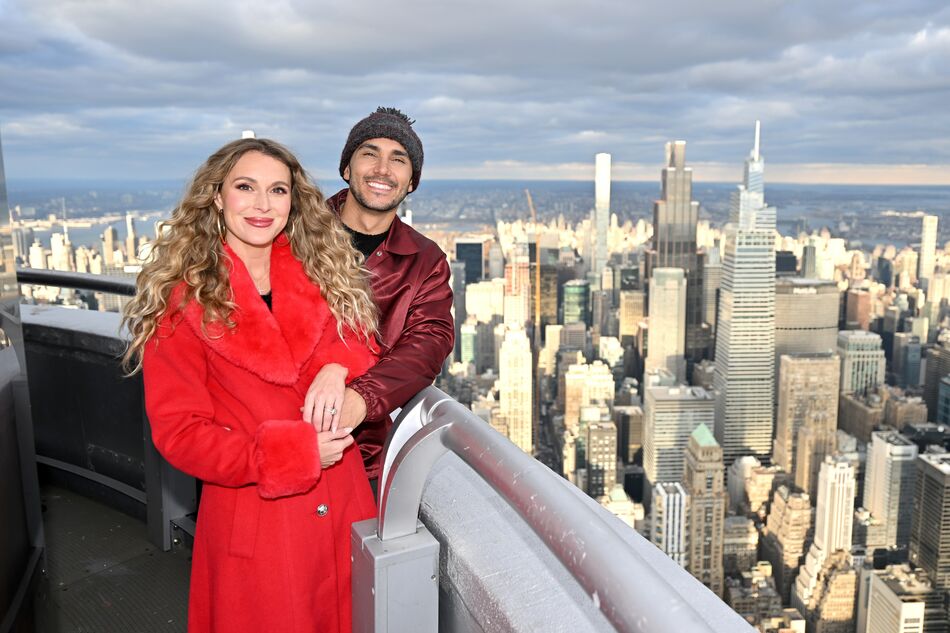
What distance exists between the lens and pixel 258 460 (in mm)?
937

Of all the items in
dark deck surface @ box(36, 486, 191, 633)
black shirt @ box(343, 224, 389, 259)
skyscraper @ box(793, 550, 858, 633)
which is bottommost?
skyscraper @ box(793, 550, 858, 633)

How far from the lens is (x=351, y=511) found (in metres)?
1.08

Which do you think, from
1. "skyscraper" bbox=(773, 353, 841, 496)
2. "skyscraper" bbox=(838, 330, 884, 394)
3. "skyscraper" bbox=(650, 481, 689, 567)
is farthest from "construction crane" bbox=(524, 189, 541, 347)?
"skyscraper" bbox=(838, 330, 884, 394)

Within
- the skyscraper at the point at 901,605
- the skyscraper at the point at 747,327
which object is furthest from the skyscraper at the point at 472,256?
the skyscraper at the point at 901,605

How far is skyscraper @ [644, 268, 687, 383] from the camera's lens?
115 ft

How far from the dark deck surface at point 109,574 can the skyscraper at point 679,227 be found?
125 ft

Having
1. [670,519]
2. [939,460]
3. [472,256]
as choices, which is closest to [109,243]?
[670,519]

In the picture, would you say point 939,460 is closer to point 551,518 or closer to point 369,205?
point 369,205

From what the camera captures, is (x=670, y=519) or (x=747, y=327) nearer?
(x=670, y=519)

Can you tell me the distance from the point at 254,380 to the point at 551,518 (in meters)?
0.57

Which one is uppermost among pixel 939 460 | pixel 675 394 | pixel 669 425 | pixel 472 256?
pixel 472 256

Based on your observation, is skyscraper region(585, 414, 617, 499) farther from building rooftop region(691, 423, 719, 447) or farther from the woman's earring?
the woman's earring

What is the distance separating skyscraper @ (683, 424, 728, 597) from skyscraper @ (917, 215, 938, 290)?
10.8m

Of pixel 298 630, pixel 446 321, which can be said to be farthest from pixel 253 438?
pixel 446 321
